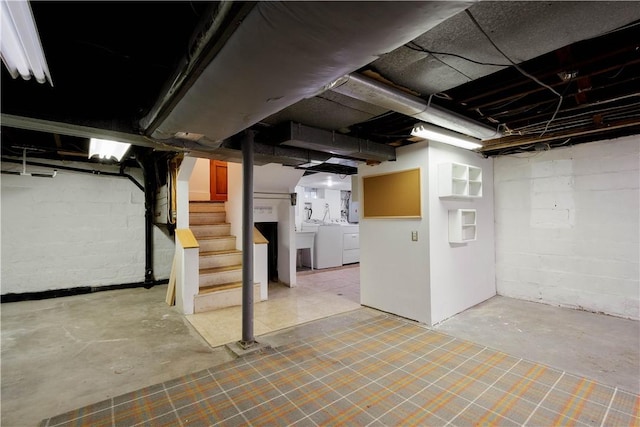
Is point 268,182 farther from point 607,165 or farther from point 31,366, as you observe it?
point 607,165

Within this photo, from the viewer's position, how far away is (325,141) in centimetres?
293

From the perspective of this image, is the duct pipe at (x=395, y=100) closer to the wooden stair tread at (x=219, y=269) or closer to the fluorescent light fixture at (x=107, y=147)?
the fluorescent light fixture at (x=107, y=147)

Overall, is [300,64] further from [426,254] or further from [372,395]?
[426,254]

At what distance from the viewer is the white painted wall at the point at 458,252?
3412 millimetres

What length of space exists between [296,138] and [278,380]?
6.79ft

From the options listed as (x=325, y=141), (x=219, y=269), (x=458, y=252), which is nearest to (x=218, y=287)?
(x=219, y=269)

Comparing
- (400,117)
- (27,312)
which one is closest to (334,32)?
(400,117)

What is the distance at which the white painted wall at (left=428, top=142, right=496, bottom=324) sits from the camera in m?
3.41

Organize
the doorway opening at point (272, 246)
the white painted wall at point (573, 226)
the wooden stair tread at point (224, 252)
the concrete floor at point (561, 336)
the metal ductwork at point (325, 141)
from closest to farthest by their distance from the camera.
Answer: the concrete floor at point (561, 336)
the metal ductwork at point (325, 141)
the white painted wall at point (573, 226)
the wooden stair tread at point (224, 252)
the doorway opening at point (272, 246)

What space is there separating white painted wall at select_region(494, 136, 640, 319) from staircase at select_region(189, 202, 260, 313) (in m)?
4.06

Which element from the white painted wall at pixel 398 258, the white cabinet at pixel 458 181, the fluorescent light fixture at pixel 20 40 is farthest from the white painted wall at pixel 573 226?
the fluorescent light fixture at pixel 20 40

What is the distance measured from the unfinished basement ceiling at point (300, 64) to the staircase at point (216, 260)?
2050 millimetres

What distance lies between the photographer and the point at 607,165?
362 cm

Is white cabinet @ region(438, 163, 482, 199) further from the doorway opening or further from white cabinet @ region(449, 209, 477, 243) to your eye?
the doorway opening
